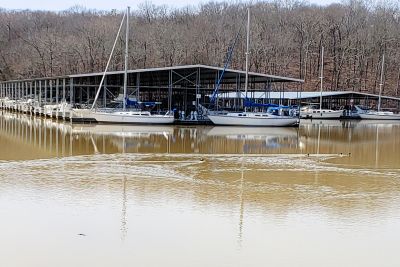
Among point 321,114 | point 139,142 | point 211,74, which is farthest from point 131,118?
point 321,114

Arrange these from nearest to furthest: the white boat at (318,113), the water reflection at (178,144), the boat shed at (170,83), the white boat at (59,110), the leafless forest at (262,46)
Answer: the water reflection at (178,144)
the boat shed at (170,83)
the white boat at (59,110)
the white boat at (318,113)
the leafless forest at (262,46)

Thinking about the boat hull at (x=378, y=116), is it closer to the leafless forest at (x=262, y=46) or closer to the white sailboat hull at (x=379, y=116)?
the white sailboat hull at (x=379, y=116)

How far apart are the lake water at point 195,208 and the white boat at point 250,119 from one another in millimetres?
17056

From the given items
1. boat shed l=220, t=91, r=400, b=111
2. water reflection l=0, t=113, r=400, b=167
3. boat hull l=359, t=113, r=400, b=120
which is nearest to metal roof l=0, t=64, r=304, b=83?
boat shed l=220, t=91, r=400, b=111

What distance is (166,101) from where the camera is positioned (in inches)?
1973

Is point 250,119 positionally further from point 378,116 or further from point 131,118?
point 378,116

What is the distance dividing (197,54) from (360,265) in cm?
7458

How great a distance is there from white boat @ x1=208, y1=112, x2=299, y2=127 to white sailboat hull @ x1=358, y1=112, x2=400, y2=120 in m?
22.6

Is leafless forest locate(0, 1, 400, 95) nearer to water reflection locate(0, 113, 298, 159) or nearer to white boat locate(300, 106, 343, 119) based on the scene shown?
white boat locate(300, 106, 343, 119)

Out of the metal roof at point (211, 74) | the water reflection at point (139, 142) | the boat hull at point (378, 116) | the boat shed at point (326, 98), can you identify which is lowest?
the water reflection at point (139, 142)

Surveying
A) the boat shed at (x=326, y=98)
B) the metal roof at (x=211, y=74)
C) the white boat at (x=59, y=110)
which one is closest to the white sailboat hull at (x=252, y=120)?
the metal roof at (x=211, y=74)

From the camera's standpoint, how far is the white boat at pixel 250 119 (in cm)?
3994

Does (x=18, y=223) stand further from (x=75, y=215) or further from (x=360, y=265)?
(x=360, y=265)

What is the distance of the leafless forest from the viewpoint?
80750mm
